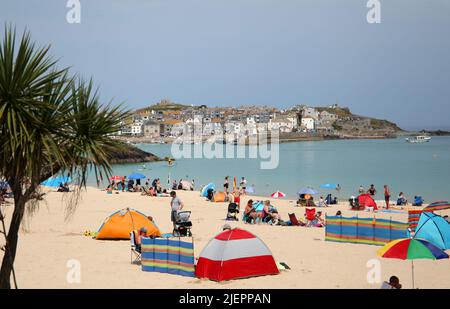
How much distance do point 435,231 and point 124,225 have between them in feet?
27.2

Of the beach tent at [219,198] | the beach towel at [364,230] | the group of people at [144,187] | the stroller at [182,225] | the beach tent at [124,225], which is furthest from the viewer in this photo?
the group of people at [144,187]

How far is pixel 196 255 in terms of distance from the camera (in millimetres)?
13750

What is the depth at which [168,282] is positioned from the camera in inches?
432

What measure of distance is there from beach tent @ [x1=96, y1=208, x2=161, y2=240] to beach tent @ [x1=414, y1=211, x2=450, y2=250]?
7.03 metres

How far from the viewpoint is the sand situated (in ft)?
35.8

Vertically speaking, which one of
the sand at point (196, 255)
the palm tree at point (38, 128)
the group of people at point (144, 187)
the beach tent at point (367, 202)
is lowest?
the sand at point (196, 255)

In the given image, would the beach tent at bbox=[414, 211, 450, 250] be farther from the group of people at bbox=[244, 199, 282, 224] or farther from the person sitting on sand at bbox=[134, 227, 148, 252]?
the person sitting on sand at bbox=[134, 227, 148, 252]

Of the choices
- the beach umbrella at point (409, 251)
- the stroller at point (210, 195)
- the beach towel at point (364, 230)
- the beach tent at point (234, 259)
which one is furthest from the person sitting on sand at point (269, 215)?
the stroller at point (210, 195)

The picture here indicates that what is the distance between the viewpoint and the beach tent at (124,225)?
51.2 ft

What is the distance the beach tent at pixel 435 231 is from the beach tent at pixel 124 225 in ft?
23.1

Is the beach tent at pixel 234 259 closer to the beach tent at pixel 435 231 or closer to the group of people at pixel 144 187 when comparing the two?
the beach tent at pixel 435 231
